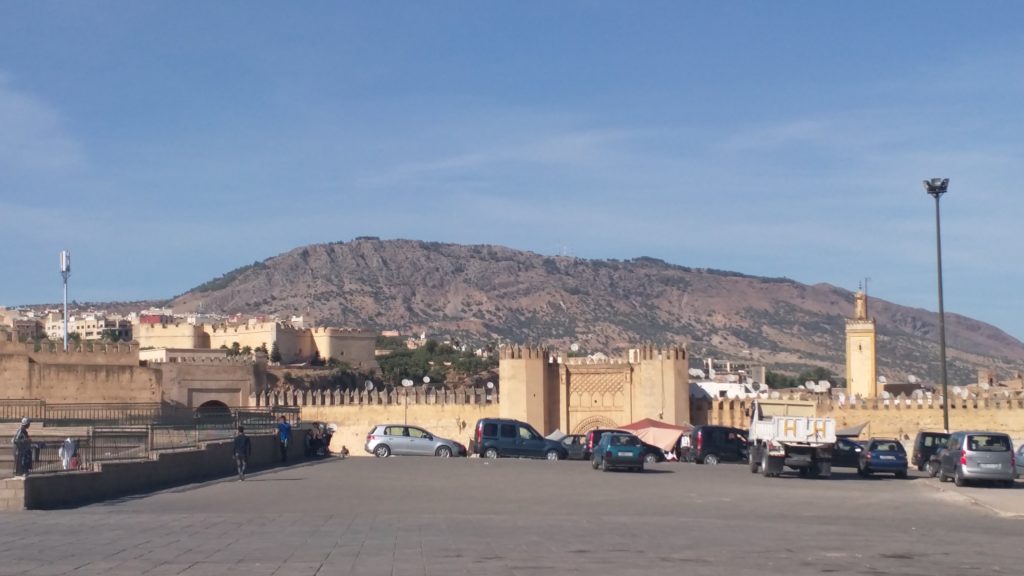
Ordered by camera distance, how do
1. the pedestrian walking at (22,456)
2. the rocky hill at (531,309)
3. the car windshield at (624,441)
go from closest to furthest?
the pedestrian walking at (22,456) < the car windshield at (624,441) < the rocky hill at (531,309)

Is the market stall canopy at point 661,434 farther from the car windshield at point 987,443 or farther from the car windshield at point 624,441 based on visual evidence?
the car windshield at point 987,443

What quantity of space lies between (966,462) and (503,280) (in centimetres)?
17102

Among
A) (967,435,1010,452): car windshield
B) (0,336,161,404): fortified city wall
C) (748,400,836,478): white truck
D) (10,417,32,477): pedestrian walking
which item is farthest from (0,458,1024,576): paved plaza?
(0,336,161,404): fortified city wall

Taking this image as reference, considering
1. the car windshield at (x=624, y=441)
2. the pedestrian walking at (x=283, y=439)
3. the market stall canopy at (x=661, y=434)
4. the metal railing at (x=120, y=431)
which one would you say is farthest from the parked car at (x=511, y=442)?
the car windshield at (x=624, y=441)

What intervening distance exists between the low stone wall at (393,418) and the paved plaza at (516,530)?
2609cm

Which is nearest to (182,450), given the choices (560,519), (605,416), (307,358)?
(560,519)

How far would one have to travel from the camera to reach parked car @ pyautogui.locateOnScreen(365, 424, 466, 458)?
3731 centimetres

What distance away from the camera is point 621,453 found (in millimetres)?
29656

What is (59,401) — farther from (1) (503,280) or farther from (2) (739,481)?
(1) (503,280)

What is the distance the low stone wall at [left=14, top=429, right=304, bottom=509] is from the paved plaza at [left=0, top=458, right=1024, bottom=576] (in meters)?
0.56

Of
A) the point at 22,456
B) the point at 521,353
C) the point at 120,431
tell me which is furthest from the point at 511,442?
the point at 22,456

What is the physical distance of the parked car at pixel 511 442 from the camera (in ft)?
123

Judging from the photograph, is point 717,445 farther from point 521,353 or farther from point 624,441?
point 521,353

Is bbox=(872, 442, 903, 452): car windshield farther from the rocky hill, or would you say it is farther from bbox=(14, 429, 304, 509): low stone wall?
the rocky hill
